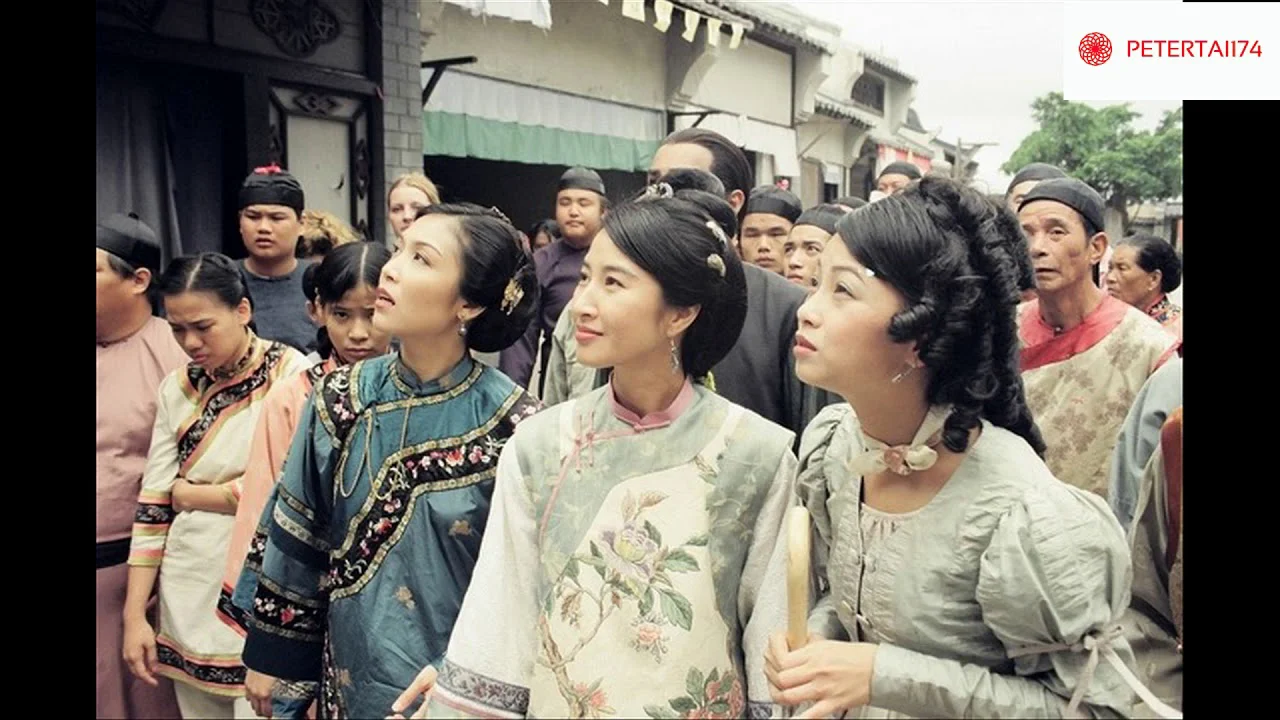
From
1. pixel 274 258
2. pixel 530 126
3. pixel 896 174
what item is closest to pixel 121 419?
pixel 274 258

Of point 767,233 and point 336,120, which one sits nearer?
point 767,233

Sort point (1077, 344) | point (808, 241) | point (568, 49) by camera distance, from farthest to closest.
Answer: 1. point (568, 49)
2. point (808, 241)
3. point (1077, 344)

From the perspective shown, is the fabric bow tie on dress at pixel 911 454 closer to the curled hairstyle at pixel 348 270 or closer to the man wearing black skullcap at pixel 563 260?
the curled hairstyle at pixel 348 270

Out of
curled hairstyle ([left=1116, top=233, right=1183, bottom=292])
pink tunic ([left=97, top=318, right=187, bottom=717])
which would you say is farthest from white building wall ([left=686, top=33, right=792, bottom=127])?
pink tunic ([left=97, top=318, right=187, bottom=717])

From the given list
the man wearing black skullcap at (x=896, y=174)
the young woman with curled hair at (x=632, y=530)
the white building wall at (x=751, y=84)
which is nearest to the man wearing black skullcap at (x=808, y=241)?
the man wearing black skullcap at (x=896, y=174)

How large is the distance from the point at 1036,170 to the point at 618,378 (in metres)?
2.18

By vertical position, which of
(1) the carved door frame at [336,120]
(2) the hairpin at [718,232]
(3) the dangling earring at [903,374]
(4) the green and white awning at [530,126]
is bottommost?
(3) the dangling earring at [903,374]

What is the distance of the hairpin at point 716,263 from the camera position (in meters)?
1.62

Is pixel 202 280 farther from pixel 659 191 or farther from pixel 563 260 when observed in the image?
→ pixel 563 260

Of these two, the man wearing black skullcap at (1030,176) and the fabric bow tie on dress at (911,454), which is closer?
the fabric bow tie on dress at (911,454)

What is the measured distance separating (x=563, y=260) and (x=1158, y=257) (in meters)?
2.32

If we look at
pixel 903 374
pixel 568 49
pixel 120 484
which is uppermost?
pixel 568 49

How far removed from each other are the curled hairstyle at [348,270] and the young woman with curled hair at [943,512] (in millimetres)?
1242

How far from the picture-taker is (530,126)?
7230mm
